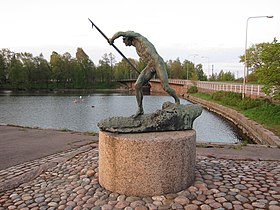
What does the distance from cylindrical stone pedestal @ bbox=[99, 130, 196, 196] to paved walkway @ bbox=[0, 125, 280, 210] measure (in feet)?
0.49

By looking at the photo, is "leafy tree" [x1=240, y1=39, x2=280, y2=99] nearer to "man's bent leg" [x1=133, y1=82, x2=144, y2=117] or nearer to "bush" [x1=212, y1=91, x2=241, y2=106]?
"bush" [x1=212, y1=91, x2=241, y2=106]

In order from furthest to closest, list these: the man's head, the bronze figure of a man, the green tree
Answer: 1. the green tree
2. the man's head
3. the bronze figure of a man

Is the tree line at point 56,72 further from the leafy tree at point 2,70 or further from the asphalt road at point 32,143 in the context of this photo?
the asphalt road at point 32,143

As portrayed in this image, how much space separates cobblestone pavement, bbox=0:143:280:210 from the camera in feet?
14.2

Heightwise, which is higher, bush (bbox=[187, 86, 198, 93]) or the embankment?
bush (bbox=[187, 86, 198, 93])

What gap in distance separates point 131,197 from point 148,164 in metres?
0.64

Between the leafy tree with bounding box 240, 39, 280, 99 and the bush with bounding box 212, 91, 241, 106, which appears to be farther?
the bush with bounding box 212, 91, 241, 106

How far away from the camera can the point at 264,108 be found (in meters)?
17.9

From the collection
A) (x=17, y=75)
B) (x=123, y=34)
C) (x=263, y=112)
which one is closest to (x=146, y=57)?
(x=123, y=34)

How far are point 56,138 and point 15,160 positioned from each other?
114 inches

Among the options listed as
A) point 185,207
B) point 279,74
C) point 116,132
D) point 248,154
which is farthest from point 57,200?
point 279,74

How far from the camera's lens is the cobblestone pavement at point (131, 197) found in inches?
170

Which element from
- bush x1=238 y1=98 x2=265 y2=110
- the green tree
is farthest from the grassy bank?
the green tree

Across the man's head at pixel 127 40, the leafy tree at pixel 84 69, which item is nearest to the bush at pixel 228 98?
the man's head at pixel 127 40
